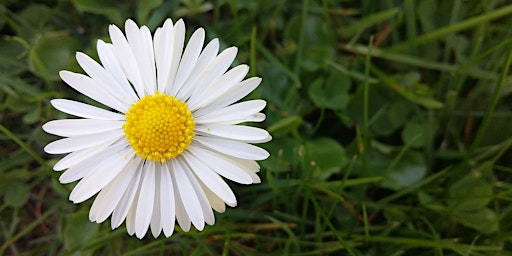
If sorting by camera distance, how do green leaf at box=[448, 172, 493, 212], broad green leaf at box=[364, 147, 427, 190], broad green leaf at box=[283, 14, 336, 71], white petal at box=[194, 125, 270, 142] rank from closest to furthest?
white petal at box=[194, 125, 270, 142]
green leaf at box=[448, 172, 493, 212]
broad green leaf at box=[364, 147, 427, 190]
broad green leaf at box=[283, 14, 336, 71]

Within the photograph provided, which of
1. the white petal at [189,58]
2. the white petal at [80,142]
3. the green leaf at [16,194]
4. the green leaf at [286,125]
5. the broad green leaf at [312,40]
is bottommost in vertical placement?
the green leaf at [286,125]

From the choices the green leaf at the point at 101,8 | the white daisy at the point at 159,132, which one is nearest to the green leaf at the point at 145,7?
the green leaf at the point at 101,8

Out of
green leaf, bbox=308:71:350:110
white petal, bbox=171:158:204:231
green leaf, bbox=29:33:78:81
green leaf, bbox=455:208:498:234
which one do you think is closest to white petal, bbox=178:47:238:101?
white petal, bbox=171:158:204:231

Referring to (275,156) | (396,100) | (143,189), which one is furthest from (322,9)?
(143,189)

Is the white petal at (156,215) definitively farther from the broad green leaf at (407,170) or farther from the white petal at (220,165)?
the broad green leaf at (407,170)

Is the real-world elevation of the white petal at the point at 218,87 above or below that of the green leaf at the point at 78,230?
above

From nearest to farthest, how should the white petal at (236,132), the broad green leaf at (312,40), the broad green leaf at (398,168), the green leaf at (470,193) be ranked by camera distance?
1. the white petal at (236,132)
2. the green leaf at (470,193)
3. the broad green leaf at (398,168)
4. the broad green leaf at (312,40)

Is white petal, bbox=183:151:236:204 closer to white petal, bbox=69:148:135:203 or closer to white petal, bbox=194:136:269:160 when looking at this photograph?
white petal, bbox=194:136:269:160
